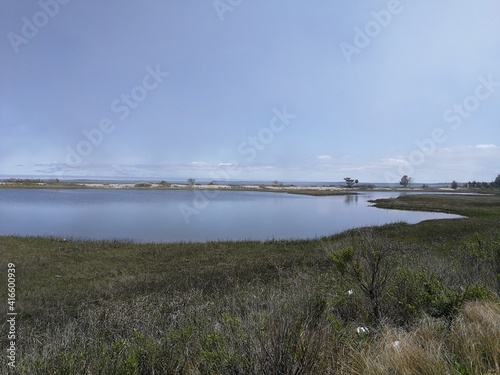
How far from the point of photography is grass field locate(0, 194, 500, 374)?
290 cm

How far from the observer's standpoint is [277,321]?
311 cm

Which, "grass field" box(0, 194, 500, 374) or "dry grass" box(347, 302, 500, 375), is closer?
"dry grass" box(347, 302, 500, 375)

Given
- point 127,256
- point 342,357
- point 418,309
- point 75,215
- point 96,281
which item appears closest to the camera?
point 342,357

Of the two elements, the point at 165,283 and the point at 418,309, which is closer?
the point at 418,309

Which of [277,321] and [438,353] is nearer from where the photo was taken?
[438,353]

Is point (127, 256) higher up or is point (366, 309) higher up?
point (366, 309)

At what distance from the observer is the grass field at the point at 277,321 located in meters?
2.90

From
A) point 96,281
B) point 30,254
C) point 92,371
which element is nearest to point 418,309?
point 92,371

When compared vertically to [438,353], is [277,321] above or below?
above

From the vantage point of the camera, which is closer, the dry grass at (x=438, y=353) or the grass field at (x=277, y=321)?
the dry grass at (x=438, y=353)

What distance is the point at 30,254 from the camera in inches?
589

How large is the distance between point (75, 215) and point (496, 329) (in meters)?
36.2

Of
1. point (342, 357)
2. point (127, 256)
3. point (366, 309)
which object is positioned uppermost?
point (342, 357)

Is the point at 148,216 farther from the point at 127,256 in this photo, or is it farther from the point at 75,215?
the point at 127,256
